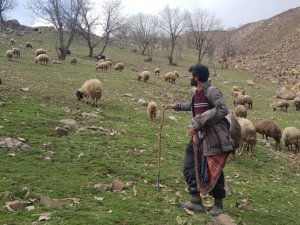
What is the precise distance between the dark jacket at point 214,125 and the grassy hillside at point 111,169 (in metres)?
1.34

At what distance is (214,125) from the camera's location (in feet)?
25.7

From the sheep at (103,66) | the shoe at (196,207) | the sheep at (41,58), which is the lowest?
the shoe at (196,207)

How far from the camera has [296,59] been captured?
7194cm

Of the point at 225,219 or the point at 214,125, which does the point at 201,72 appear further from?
the point at 225,219

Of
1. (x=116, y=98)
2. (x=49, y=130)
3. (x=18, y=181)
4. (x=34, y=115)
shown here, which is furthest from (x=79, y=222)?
(x=116, y=98)

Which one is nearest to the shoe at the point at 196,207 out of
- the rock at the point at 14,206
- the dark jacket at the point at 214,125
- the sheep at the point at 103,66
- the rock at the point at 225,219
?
the rock at the point at 225,219

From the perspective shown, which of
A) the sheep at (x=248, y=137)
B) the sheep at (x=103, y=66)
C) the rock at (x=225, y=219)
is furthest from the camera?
the sheep at (x=103, y=66)

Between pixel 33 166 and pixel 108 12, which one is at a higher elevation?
pixel 108 12

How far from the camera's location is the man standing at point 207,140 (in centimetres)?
777

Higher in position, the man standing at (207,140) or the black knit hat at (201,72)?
the black knit hat at (201,72)

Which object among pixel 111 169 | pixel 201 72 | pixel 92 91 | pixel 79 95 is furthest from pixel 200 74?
pixel 79 95

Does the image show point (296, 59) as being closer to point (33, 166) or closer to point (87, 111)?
point (87, 111)

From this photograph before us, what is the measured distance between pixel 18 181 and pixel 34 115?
21.1 ft

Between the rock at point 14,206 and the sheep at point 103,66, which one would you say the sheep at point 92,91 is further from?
the sheep at point 103,66
